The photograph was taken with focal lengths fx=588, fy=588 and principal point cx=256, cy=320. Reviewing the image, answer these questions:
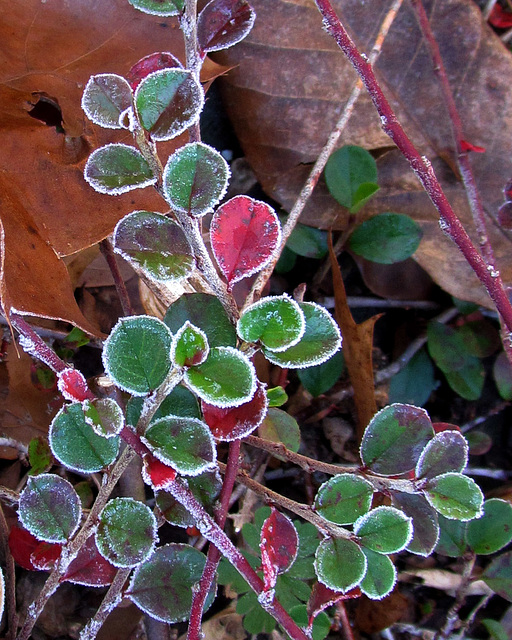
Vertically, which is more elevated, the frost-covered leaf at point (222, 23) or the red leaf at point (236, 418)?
the frost-covered leaf at point (222, 23)

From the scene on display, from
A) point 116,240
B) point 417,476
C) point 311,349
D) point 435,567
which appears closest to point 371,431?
point 417,476

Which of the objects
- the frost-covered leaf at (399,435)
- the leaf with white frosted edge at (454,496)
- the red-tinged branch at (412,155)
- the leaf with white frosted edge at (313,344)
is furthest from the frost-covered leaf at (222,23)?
the leaf with white frosted edge at (454,496)

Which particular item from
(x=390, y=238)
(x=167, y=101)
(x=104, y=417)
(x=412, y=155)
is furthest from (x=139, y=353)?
(x=390, y=238)

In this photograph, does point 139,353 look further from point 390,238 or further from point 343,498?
point 390,238

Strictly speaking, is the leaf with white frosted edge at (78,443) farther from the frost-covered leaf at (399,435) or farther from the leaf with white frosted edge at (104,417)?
the frost-covered leaf at (399,435)

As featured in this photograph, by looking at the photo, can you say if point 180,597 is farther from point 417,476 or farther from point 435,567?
point 435,567
